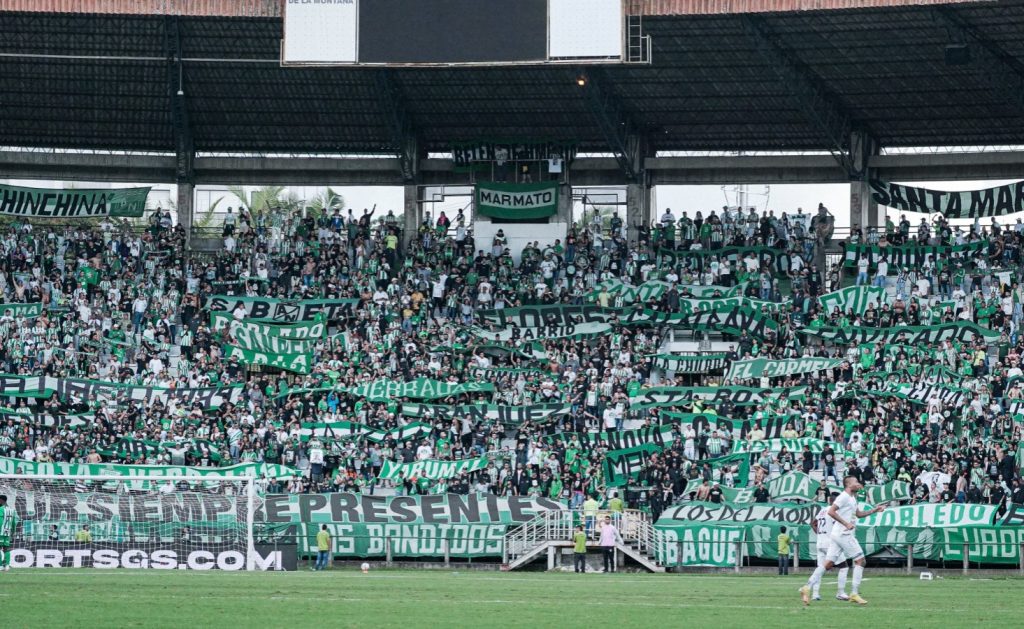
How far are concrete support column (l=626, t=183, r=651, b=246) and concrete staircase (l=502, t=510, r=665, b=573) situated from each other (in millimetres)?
18076

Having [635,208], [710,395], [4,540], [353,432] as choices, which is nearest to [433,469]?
[353,432]

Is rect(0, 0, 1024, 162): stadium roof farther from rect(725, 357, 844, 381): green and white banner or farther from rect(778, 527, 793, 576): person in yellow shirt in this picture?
rect(778, 527, 793, 576): person in yellow shirt

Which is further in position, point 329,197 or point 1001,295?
point 329,197

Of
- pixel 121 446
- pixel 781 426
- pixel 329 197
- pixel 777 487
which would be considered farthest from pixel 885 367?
pixel 329 197

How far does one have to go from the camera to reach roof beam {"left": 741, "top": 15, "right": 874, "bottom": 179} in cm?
4231

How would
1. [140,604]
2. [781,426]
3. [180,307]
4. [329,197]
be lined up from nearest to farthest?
[140,604] → [781,426] → [180,307] → [329,197]

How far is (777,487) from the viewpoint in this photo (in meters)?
35.8

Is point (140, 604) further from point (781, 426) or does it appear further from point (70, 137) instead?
point (70, 137)

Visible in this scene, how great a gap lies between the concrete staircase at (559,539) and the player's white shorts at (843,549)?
1409cm

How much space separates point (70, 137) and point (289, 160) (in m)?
7.74

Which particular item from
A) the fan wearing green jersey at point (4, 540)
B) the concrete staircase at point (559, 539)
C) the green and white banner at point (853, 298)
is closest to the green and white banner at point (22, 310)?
the concrete staircase at point (559, 539)

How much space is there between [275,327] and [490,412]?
26.1ft

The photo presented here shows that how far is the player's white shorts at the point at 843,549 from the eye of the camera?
19141 millimetres

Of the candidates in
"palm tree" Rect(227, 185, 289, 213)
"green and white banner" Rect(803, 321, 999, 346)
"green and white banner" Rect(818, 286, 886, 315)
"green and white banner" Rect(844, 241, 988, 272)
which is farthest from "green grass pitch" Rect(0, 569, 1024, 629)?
"palm tree" Rect(227, 185, 289, 213)
